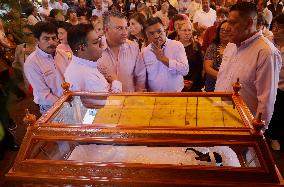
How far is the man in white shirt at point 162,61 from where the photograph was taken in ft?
11.5

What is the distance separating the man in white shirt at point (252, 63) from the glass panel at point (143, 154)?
115 centimetres

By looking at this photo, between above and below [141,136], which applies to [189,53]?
below

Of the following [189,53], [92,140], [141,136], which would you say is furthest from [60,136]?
[189,53]

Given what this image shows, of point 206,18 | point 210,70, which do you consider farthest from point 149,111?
point 206,18

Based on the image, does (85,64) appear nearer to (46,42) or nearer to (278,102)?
(46,42)

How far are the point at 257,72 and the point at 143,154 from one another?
1.51 m

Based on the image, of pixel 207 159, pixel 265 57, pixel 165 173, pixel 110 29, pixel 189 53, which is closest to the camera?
pixel 165 173

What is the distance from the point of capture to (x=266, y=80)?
2.79 m

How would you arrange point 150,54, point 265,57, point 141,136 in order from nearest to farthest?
point 141,136 < point 265,57 < point 150,54

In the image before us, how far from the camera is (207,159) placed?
5.96 feet

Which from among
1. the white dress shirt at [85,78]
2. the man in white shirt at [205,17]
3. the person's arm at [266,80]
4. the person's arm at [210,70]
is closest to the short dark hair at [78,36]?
the white dress shirt at [85,78]

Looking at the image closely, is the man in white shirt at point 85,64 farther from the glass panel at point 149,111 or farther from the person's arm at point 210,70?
the person's arm at point 210,70

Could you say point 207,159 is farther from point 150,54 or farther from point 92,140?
point 150,54

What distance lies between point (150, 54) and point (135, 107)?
1584 mm
